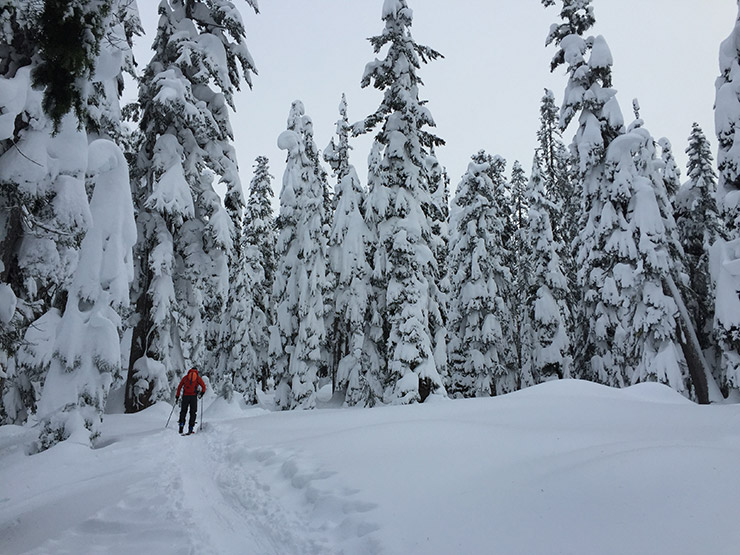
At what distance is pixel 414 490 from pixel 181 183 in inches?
460

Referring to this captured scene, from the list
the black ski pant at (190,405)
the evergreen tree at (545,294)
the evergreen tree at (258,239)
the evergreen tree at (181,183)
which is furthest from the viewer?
the evergreen tree at (258,239)

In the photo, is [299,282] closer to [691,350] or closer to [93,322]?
[93,322]

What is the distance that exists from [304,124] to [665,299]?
21467 mm

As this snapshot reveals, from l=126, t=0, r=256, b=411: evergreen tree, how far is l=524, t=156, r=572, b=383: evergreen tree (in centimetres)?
1887

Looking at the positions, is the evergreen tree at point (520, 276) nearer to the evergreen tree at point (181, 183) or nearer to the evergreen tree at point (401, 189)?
the evergreen tree at point (401, 189)

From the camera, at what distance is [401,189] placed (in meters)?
17.2

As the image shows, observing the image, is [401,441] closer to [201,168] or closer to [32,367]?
[32,367]

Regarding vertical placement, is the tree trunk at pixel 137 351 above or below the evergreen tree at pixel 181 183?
below

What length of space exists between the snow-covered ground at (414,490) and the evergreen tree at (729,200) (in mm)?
8486

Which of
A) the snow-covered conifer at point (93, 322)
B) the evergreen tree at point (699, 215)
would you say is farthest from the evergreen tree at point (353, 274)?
the evergreen tree at point (699, 215)

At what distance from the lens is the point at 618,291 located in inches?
744

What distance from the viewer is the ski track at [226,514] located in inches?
182

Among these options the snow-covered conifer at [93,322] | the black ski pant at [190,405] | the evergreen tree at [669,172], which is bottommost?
the black ski pant at [190,405]

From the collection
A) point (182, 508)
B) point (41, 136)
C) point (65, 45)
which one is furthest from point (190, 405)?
point (65, 45)
